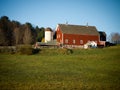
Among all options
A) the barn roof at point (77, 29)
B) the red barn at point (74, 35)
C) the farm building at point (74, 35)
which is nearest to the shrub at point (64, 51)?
the farm building at point (74, 35)

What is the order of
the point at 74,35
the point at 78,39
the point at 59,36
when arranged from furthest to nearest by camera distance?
the point at 59,36 → the point at 78,39 → the point at 74,35

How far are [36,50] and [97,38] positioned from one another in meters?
29.7

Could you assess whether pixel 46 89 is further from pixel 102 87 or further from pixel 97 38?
pixel 97 38

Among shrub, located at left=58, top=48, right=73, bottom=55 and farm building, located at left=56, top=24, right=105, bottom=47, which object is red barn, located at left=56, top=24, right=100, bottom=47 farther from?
shrub, located at left=58, top=48, right=73, bottom=55

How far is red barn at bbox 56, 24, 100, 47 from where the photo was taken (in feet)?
227

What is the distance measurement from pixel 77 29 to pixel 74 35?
3.36m

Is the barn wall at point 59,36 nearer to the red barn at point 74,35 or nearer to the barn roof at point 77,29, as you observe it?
the red barn at point 74,35

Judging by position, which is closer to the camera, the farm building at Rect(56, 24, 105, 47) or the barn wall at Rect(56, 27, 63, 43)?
the farm building at Rect(56, 24, 105, 47)

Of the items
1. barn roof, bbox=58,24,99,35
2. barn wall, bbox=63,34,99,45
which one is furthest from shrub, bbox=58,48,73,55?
barn roof, bbox=58,24,99,35

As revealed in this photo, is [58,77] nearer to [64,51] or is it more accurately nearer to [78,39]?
[64,51]

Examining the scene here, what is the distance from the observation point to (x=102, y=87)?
1434cm

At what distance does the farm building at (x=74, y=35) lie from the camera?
69.1m

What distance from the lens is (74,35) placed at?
70.1 meters

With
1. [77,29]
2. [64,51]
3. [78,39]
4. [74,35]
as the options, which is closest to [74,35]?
[74,35]
